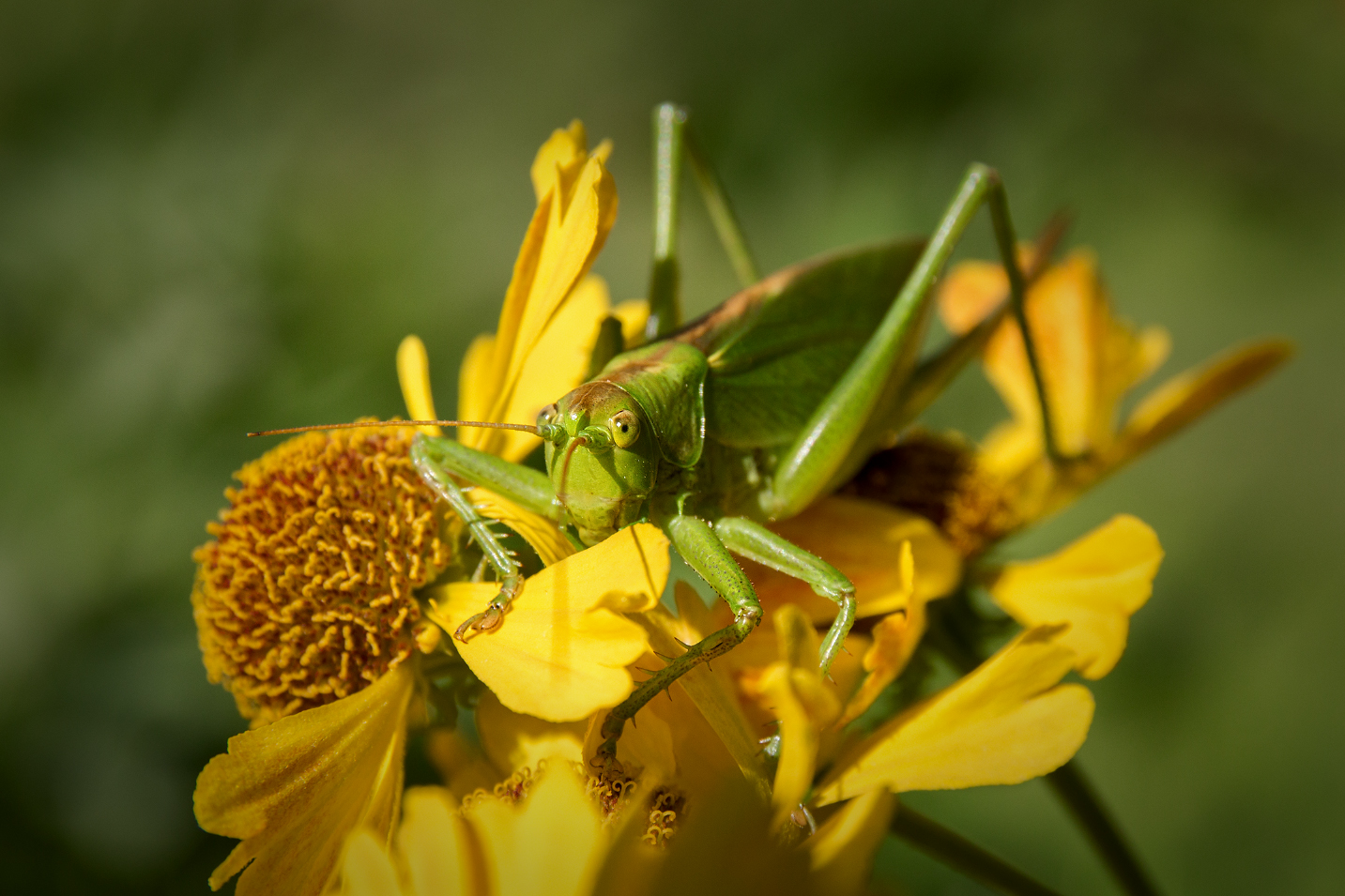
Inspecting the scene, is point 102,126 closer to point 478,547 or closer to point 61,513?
point 61,513

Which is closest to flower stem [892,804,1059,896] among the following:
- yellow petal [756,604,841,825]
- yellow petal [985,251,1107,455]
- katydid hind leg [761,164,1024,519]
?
yellow petal [756,604,841,825]

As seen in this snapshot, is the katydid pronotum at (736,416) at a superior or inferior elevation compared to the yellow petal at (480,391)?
inferior

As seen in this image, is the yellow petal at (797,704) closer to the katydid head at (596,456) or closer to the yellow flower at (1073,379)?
the katydid head at (596,456)

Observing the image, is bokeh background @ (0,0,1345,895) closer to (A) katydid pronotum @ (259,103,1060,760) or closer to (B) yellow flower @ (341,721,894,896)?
(A) katydid pronotum @ (259,103,1060,760)

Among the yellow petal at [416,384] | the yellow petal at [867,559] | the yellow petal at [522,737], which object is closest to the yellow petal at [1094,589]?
the yellow petal at [867,559]

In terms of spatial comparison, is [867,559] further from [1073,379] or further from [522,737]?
[1073,379]

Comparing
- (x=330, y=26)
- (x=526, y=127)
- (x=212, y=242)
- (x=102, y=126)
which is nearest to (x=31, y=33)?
(x=102, y=126)
